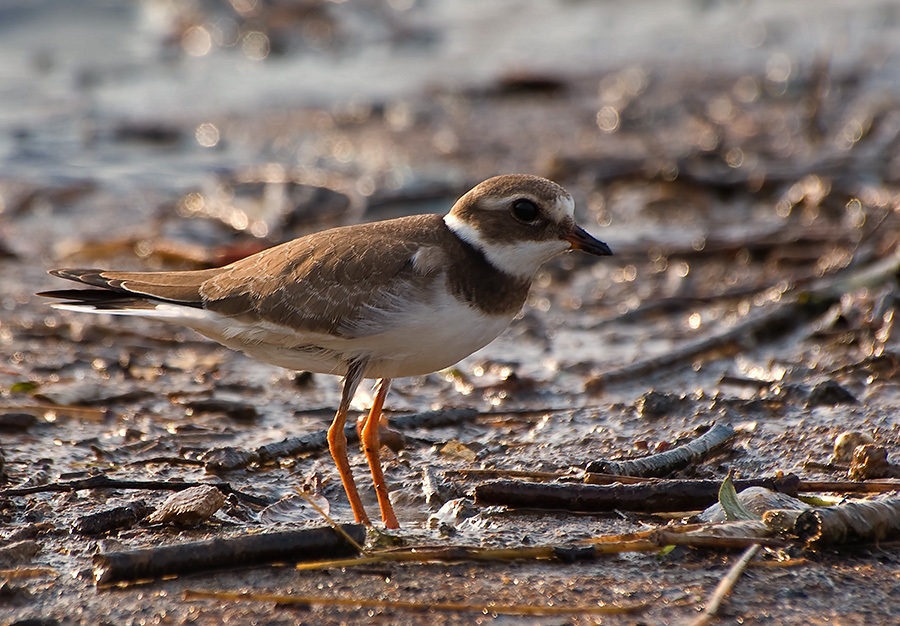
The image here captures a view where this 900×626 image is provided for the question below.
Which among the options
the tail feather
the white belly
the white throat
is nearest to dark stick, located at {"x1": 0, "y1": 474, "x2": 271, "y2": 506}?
the white belly

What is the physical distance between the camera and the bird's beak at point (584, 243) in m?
5.15

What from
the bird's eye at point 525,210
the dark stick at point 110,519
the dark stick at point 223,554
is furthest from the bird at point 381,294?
the dark stick at point 110,519

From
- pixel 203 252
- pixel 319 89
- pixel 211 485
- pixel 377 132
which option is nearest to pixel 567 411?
pixel 211 485

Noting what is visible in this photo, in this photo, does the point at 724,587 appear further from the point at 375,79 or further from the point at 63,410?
the point at 375,79

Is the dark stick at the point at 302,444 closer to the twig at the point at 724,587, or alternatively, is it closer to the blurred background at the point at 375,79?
the twig at the point at 724,587

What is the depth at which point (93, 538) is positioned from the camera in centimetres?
439

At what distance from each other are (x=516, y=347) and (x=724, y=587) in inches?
133

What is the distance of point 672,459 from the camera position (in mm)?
4938

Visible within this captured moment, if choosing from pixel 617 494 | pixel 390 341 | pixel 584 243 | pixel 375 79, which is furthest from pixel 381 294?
pixel 375 79

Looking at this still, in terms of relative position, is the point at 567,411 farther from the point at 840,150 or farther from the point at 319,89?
the point at 319,89

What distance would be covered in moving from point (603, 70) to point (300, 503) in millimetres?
9872

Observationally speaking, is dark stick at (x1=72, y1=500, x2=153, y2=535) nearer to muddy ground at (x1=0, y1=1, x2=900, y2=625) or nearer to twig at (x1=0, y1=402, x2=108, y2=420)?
muddy ground at (x1=0, y1=1, x2=900, y2=625)

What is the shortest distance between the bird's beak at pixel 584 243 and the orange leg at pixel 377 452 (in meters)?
0.97

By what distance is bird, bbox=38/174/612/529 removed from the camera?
4828 mm
